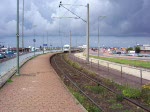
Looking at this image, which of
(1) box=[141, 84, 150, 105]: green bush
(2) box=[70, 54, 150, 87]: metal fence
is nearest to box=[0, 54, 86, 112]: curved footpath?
(1) box=[141, 84, 150, 105]: green bush

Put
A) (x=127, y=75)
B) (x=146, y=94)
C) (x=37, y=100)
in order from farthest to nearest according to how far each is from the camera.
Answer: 1. (x=127, y=75)
2. (x=146, y=94)
3. (x=37, y=100)

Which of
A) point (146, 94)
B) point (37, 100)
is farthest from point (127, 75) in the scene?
point (37, 100)

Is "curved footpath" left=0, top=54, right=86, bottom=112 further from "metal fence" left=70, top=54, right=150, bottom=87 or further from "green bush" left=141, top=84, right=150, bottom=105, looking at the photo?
"metal fence" left=70, top=54, right=150, bottom=87

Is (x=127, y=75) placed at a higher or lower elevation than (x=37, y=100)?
lower

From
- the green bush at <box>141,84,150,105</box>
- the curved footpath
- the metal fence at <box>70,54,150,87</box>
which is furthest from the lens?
the metal fence at <box>70,54,150,87</box>

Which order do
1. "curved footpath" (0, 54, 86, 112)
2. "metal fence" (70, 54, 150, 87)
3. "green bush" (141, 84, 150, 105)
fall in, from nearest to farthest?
"curved footpath" (0, 54, 86, 112), "green bush" (141, 84, 150, 105), "metal fence" (70, 54, 150, 87)

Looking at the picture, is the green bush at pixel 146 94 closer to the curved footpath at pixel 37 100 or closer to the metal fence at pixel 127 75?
the curved footpath at pixel 37 100

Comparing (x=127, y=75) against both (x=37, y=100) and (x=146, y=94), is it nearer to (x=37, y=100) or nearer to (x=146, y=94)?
(x=146, y=94)

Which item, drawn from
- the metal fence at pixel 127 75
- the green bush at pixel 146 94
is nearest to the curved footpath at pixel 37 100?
the green bush at pixel 146 94

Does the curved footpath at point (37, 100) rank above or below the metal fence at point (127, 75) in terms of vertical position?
above

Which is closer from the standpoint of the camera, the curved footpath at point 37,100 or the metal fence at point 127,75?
the curved footpath at point 37,100

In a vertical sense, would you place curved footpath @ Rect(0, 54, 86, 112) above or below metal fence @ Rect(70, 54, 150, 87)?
above

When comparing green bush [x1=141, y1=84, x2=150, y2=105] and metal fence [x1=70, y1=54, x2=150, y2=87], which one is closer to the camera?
green bush [x1=141, y1=84, x2=150, y2=105]

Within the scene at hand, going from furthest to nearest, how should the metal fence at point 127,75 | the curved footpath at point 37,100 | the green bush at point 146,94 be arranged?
the metal fence at point 127,75, the green bush at point 146,94, the curved footpath at point 37,100
